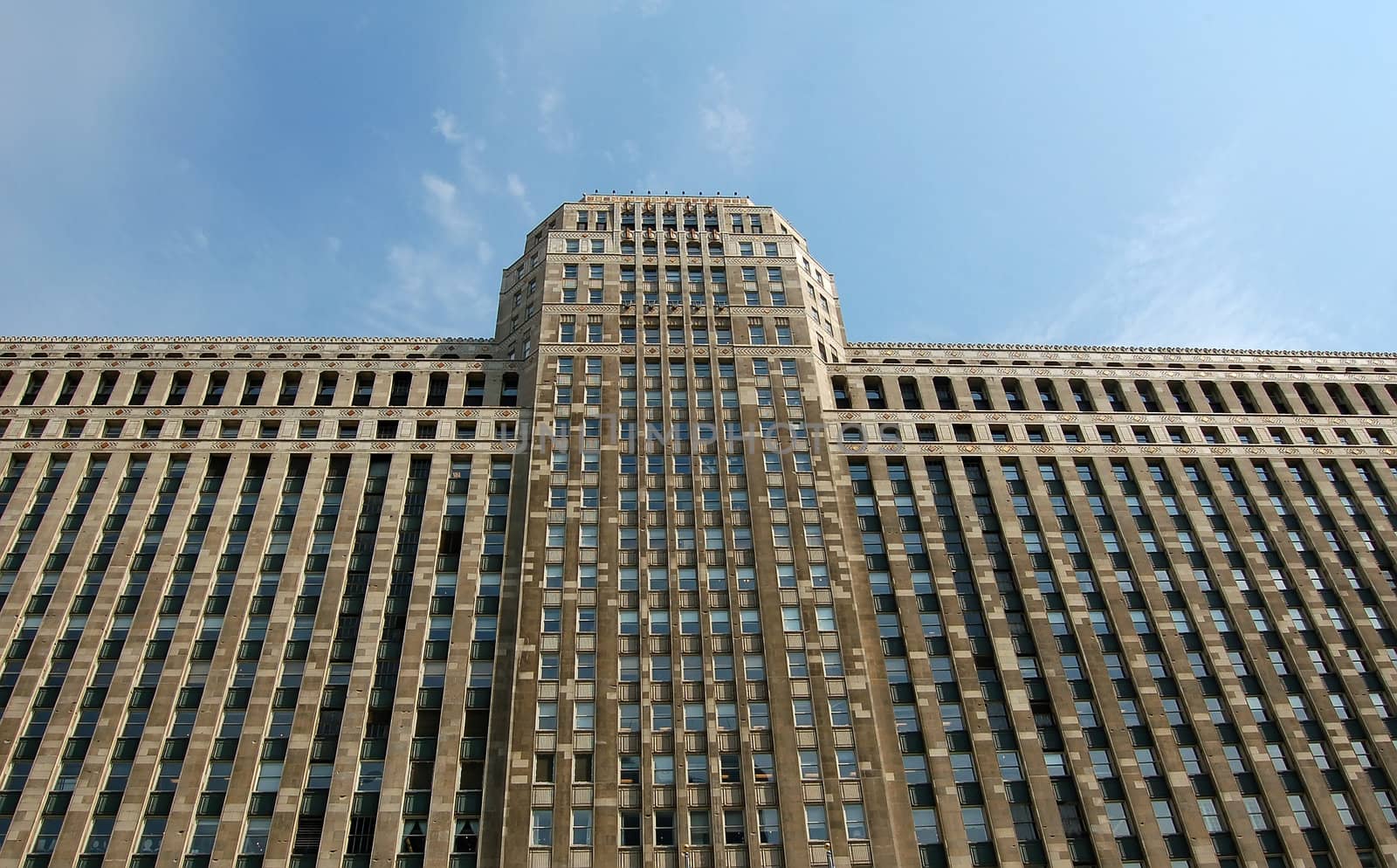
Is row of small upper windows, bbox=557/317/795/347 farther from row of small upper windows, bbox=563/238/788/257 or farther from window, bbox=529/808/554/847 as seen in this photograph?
window, bbox=529/808/554/847

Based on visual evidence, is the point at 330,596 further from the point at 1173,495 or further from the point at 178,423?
the point at 1173,495

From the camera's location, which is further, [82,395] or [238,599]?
[82,395]

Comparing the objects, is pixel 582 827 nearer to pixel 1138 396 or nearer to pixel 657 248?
pixel 657 248

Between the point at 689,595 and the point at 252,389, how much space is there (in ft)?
128

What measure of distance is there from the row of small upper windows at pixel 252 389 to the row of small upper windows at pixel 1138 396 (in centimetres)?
2761

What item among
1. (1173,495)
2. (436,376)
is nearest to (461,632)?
(436,376)

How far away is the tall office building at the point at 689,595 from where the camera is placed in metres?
54.1

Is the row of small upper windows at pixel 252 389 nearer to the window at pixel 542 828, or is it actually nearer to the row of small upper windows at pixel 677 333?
the row of small upper windows at pixel 677 333

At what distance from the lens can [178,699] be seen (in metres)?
57.8

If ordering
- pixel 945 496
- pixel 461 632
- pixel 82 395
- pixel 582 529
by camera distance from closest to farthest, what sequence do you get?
pixel 461 632, pixel 582 529, pixel 945 496, pixel 82 395

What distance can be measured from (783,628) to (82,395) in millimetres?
54805

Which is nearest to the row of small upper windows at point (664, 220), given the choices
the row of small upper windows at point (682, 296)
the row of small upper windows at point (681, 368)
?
the row of small upper windows at point (682, 296)

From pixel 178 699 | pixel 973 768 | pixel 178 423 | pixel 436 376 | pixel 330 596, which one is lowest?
pixel 973 768

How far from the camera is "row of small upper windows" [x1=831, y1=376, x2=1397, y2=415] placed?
79438 mm
